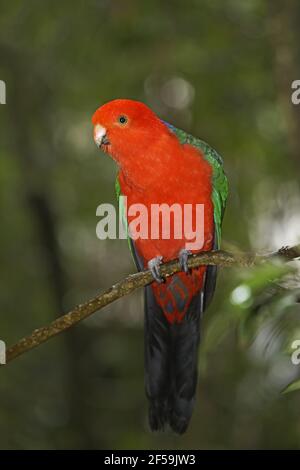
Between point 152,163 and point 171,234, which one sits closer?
point 152,163

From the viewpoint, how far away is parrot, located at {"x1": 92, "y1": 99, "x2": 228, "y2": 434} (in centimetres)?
283

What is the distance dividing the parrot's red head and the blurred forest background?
1.17m

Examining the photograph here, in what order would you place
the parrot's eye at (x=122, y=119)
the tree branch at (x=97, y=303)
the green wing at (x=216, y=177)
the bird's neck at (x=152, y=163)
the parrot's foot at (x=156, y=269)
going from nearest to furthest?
the tree branch at (x=97, y=303) → the parrot's foot at (x=156, y=269) → the parrot's eye at (x=122, y=119) → the bird's neck at (x=152, y=163) → the green wing at (x=216, y=177)

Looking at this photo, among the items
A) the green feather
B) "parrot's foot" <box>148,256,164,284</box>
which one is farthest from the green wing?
"parrot's foot" <box>148,256,164,284</box>

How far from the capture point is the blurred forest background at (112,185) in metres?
4.45

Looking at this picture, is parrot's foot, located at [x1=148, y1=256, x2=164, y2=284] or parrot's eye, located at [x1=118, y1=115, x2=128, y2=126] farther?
parrot's eye, located at [x1=118, y1=115, x2=128, y2=126]

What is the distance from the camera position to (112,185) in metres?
5.30

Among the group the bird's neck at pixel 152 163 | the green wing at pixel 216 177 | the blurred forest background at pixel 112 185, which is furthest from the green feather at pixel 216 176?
the blurred forest background at pixel 112 185

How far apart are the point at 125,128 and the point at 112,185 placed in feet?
8.20

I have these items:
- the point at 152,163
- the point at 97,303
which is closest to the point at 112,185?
the point at 152,163

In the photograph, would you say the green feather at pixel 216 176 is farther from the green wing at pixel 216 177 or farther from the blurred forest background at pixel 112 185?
the blurred forest background at pixel 112 185

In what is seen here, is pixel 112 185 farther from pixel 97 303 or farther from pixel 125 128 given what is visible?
pixel 97 303

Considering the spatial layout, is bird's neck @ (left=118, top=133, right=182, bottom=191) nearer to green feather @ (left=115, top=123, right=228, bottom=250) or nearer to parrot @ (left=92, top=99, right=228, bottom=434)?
parrot @ (left=92, top=99, right=228, bottom=434)
